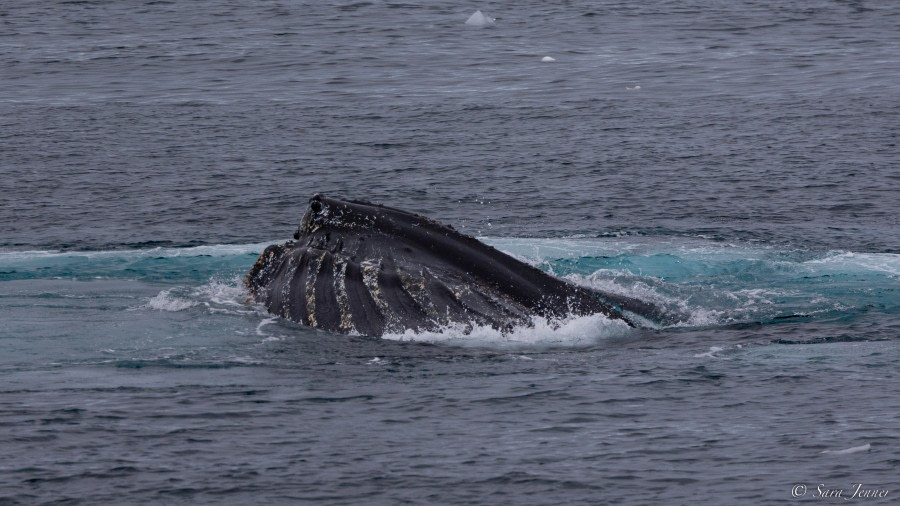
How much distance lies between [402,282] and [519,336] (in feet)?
6.36

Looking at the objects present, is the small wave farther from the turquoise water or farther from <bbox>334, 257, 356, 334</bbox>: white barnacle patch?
<bbox>334, 257, 356, 334</bbox>: white barnacle patch

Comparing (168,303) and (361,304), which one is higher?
(361,304)

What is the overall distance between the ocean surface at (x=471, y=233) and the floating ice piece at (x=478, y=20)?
63cm

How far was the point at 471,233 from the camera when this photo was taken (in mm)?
29984

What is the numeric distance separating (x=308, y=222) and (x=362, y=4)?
46454mm

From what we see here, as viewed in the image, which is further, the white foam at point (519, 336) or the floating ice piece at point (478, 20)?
the floating ice piece at point (478, 20)

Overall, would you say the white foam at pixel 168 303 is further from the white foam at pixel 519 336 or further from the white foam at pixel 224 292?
the white foam at pixel 519 336

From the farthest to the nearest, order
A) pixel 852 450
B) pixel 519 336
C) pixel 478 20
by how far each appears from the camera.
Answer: pixel 478 20 → pixel 519 336 → pixel 852 450

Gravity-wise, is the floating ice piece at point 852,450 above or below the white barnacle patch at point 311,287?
below

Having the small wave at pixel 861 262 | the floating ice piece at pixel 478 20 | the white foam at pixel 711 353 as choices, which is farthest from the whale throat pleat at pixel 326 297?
the floating ice piece at pixel 478 20

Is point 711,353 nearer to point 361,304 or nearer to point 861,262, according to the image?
point 361,304

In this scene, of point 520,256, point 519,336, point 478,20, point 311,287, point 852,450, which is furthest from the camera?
point 478,20

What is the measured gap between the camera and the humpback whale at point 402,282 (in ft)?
66.2

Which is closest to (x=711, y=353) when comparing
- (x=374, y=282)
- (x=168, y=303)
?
(x=374, y=282)
